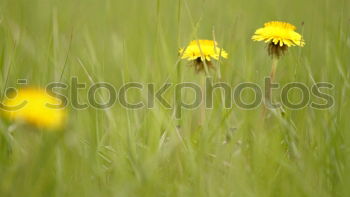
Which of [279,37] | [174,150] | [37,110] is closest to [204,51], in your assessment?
[279,37]

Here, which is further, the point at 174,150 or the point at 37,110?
the point at 174,150

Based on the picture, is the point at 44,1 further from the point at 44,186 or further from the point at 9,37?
the point at 44,186

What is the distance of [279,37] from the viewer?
4.62 ft

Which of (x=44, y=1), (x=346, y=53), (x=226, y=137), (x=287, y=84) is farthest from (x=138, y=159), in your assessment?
(x=44, y=1)

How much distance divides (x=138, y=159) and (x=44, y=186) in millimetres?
209

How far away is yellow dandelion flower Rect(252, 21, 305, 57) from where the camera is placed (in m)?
1.41

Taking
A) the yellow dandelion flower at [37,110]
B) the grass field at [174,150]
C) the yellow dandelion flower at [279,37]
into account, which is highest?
the yellow dandelion flower at [279,37]

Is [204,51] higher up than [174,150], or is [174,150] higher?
[204,51]

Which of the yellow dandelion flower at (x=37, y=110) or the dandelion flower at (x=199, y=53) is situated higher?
the dandelion flower at (x=199, y=53)

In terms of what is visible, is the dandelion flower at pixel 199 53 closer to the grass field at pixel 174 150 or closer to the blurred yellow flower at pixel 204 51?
the blurred yellow flower at pixel 204 51

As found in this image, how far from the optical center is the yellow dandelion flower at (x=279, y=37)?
1407mm

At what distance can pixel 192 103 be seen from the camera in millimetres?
1681

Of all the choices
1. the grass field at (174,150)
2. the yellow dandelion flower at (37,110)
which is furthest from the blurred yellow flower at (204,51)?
the yellow dandelion flower at (37,110)

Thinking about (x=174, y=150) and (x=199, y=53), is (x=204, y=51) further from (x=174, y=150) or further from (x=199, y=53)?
(x=174, y=150)
